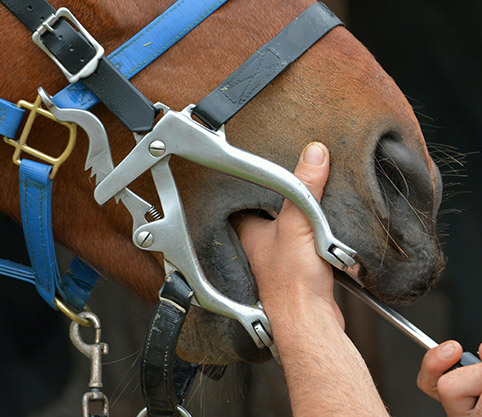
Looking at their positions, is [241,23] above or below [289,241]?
above

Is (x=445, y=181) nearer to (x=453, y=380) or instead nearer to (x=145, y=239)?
(x=453, y=380)

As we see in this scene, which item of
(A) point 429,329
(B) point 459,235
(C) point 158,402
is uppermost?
(C) point 158,402

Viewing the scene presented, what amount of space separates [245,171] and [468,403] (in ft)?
1.27

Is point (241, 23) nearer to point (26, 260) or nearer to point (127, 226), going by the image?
point (127, 226)

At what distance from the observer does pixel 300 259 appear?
79cm

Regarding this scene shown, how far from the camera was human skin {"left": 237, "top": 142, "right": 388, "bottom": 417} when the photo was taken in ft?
2.43

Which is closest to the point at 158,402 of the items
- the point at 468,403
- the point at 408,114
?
the point at 468,403

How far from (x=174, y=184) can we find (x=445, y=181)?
0.98m

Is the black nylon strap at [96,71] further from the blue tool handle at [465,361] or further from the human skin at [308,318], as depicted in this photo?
the blue tool handle at [465,361]

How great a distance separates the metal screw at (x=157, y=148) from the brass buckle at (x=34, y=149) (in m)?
0.11

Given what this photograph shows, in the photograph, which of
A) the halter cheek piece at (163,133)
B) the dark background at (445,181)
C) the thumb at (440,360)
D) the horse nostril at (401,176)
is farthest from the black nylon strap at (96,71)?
the dark background at (445,181)

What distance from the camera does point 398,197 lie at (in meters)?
0.83

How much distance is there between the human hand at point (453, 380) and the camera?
30.4 inches

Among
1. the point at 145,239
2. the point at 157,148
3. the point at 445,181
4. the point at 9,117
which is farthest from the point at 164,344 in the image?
the point at 445,181
